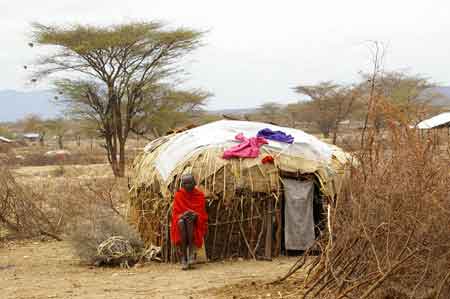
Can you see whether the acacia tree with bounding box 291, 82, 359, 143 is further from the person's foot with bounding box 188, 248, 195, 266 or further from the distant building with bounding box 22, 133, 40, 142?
the distant building with bounding box 22, 133, 40, 142

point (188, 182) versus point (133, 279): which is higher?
point (188, 182)

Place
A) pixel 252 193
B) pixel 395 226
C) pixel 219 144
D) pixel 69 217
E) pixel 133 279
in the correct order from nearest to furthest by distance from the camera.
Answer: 1. pixel 395 226
2. pixel 133 279
3. pixel 252 193
4. pixel 219 144
5. pixel 69 217

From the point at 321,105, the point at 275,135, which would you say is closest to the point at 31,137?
the point at 321,105

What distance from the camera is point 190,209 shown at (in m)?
8.92

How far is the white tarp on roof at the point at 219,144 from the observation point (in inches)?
385

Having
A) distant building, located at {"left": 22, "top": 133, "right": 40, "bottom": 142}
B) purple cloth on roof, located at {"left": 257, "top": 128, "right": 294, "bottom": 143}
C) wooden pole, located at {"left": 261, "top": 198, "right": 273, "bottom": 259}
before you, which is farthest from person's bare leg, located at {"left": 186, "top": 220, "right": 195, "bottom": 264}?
distant building, located at {"left": 22, "top": 133, "right": 40, "bottom": 142}

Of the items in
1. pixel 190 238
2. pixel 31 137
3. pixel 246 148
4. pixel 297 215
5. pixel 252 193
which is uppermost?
pixel 246 148

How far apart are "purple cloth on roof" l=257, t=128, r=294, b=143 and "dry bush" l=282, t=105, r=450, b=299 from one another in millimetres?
3986

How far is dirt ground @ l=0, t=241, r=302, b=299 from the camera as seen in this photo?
710 cm

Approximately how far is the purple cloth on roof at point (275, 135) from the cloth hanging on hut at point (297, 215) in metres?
0.65

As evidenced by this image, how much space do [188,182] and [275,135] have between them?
6.13ft

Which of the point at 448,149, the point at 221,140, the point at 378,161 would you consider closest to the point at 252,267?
the point at 221,140

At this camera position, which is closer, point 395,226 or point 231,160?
point 395,226

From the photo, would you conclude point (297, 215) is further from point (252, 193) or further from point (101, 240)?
point (101, 240)
